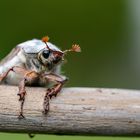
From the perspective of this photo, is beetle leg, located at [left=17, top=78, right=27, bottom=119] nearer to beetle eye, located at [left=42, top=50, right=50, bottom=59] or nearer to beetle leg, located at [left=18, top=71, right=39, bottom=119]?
beetle leg, located at [left=18, top=71, right=39, bottom=119]

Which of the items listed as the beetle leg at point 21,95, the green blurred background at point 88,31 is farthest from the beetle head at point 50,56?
the green blurred background at point 88,31

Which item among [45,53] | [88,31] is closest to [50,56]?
[45,53]

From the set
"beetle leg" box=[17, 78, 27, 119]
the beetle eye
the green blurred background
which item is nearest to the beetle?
the beetle eye

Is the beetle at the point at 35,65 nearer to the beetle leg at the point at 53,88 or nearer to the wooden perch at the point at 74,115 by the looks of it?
the beetle leg at the point at 53,88

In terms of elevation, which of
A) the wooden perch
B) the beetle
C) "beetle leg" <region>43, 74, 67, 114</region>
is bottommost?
the wooden perch

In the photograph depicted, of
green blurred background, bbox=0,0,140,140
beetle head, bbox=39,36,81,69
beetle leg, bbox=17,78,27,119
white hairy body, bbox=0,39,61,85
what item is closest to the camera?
beetle leg, bbox=17,78,27,119

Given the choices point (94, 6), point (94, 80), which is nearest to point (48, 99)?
point (94, 80)

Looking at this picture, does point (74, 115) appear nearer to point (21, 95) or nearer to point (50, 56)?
point (21, 95)

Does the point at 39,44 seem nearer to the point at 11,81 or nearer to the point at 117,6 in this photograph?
the point at 11,81
